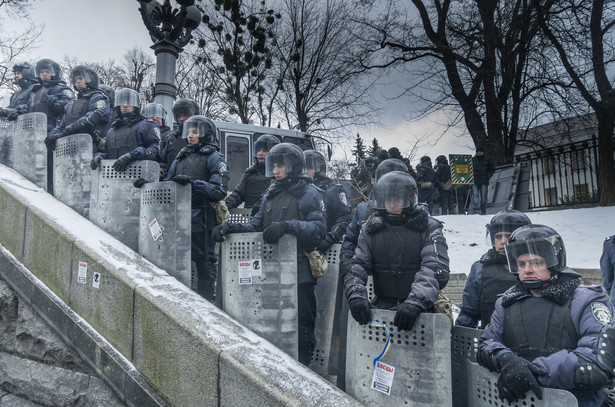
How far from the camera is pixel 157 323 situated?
303cm

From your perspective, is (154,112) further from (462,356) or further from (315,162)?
(462,356)

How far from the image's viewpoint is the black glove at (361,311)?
2508mm

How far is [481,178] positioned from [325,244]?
28.8ft

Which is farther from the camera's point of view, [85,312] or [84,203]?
[84,203]

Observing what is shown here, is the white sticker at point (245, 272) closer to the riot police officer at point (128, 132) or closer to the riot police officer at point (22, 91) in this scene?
the riot police officer at point (128, 132)

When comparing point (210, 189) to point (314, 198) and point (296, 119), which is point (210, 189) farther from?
point (296, 119)

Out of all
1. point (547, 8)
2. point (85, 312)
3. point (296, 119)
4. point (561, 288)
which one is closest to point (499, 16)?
point (547, 8)

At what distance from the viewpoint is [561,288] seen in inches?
89.5

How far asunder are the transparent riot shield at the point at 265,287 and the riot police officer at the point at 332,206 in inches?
19.5

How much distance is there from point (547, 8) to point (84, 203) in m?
13.1

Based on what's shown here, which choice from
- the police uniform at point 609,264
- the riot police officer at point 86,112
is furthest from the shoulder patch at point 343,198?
the riot police officer at point 86,112

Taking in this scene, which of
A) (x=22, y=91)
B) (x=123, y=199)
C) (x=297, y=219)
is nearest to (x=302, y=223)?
(x=297, y=219)

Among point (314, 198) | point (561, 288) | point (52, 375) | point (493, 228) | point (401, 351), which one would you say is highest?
point (314, 198)

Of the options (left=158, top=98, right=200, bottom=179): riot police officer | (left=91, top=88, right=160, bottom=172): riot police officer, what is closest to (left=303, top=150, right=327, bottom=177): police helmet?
(left=158, top=98, right=200, bottom=179): riot police officer
